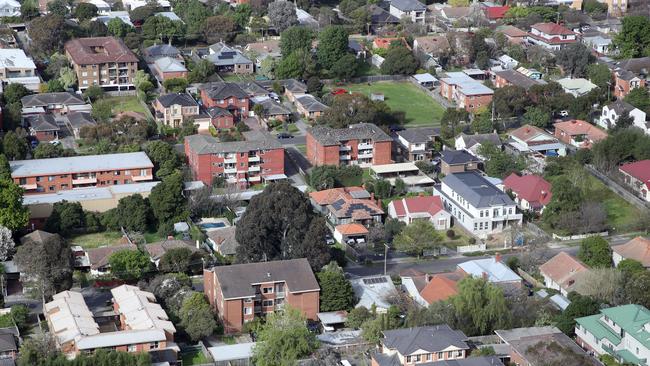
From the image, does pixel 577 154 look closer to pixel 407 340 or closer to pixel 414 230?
pixel 414 230

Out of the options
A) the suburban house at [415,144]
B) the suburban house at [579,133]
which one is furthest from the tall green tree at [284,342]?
the suburban house at [579,133]

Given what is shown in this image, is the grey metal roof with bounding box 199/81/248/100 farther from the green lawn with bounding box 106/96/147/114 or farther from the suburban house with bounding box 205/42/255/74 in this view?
the suburban house with bounding box 205/42/255/74

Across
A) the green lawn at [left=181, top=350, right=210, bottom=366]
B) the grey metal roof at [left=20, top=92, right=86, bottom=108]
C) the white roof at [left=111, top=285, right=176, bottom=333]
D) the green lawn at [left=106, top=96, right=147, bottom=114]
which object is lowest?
the green lawn at [left=106, top=96, right=147, bottom=114]

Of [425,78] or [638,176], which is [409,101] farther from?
[638,176]

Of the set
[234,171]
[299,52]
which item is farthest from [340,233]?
[299,52]

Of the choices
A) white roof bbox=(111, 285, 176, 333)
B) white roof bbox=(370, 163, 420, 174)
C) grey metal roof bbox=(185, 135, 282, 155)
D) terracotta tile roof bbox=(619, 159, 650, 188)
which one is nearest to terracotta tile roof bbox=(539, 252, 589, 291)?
terracotta tile roof bbox=(619, 159, 650, 188)

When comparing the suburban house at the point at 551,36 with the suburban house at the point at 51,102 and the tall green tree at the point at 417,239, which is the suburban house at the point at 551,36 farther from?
the tall green tree at the point at 417,239

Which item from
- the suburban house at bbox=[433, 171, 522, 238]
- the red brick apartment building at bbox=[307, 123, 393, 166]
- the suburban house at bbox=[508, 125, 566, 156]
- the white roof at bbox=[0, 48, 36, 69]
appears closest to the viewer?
the suburban house at bbox=[433, 171, 522, 238]
